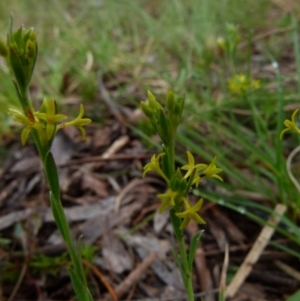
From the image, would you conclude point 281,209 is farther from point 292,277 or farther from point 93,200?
point 93,200

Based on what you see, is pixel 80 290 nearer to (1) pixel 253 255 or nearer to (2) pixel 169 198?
(2) pixel 169 198

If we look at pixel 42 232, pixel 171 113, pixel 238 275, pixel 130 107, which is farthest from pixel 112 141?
pixel 171 113

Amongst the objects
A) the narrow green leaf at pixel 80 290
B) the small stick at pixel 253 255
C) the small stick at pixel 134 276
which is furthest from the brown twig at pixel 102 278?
the narrow green leaf at pixel 80 290

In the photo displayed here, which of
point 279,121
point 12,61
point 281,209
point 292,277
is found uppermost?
point 12,61

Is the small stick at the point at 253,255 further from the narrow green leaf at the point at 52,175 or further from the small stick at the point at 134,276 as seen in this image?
the narrow green leaf at the point at 52,175

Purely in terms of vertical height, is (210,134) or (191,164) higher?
(191,164)

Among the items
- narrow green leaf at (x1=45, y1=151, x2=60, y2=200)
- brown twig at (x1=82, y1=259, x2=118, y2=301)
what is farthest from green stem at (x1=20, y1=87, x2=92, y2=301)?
brown twig at (x1=82, y1=259, x2=118, y2=301)

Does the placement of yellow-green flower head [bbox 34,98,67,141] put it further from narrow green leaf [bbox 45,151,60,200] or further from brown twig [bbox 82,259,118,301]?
brown twig [bbox 82,259,118,301]

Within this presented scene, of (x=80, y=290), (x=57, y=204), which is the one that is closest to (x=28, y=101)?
(x=57, y=204)

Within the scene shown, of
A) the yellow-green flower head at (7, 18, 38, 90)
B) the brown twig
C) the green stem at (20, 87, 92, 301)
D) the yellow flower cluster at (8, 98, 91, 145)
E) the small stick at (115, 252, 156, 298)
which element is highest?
the yellow-green flower head at (7, 18, 38, 90)
